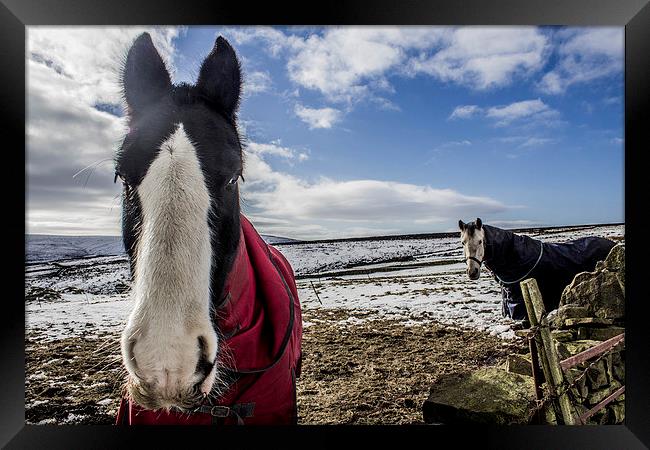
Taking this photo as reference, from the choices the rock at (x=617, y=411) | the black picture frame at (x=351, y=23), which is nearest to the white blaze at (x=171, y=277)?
the black picture frame at (x=351, y=23)

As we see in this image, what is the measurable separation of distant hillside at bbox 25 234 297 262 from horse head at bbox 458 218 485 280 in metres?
1.80

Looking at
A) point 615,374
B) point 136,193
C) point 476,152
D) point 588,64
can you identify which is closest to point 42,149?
point 136,193

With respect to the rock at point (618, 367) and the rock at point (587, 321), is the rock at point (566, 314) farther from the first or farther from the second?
the rock at point (618, 367)

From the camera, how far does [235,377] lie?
1350 mm

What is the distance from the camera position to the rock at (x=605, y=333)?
1.92 metres

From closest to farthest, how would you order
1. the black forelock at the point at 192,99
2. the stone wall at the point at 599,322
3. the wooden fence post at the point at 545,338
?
the black forelock at the point at 192,99 < the wooden fence post at the point at 545,338 < the stone wall at the point at 599,322

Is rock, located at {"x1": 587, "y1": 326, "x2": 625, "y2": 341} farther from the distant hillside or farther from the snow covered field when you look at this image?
the distant hillside

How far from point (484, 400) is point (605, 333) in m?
0.73

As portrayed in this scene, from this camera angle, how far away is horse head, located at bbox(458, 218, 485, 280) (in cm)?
204

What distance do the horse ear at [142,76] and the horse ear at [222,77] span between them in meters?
0.12

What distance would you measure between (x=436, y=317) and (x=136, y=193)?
166 cm

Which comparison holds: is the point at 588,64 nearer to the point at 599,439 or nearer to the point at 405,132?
the point at 405,132

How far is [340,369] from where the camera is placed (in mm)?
2053

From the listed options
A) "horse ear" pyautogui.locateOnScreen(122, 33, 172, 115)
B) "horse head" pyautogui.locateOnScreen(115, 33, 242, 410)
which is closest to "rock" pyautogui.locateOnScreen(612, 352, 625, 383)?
Result: "horse head" pyautogui.locateOnScreen(115, 33, 242, 410)
